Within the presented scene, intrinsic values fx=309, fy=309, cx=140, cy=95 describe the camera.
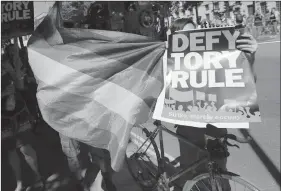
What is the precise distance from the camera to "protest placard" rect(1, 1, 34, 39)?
4.39 metres

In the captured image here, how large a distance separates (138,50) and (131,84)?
330mm

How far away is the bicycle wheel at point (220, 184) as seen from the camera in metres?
2.73

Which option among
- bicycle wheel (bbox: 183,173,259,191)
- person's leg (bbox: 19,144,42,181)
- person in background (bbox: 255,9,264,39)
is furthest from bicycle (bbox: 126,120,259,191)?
person in background (bbox: 255,9,264,39)

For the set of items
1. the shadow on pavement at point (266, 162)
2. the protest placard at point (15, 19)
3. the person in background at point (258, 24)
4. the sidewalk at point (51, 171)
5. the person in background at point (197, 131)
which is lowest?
the sidewalk at point (51, 171)

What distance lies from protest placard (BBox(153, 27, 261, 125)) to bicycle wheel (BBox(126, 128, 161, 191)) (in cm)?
85

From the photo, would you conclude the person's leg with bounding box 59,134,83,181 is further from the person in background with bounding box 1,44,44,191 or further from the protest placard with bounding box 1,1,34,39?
the protest placard with bounding box 1,1,34,39

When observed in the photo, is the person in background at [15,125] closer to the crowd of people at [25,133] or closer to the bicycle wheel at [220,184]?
the crowd of people at [25,133]

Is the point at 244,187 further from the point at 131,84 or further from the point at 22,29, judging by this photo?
the point at 22,29

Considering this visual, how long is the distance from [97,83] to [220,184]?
1464 mm

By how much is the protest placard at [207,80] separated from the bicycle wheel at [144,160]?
850mm

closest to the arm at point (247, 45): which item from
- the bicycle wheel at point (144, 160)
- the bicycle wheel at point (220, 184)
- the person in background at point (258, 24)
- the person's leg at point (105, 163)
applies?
the bicycle wheel at point (220, 184)

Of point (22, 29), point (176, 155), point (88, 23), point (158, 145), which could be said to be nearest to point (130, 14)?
point (88, 23)

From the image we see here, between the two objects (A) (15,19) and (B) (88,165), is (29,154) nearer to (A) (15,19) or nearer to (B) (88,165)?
(B) (88,165)

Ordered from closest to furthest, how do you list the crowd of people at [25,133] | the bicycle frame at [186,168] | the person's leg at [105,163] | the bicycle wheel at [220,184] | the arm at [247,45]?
1. the arm at [247,45]
2. the bicycle wheel at [220,184]
3. the bicycle frame at [186,168]
4. the crowd of people at [25,133]
5. the person's leg at [105,163]
